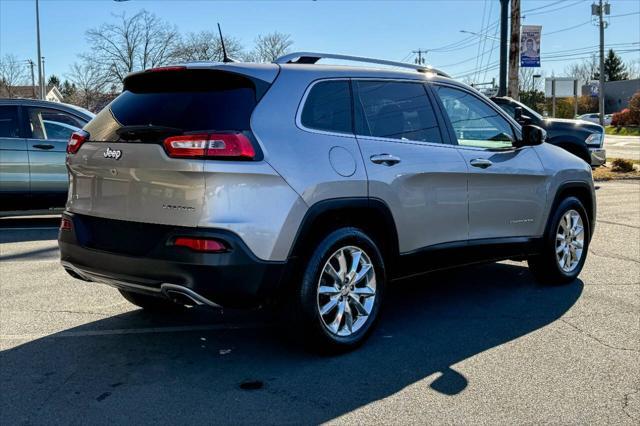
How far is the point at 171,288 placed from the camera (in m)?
3.89

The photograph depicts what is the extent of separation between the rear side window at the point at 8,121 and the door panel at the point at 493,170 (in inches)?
259

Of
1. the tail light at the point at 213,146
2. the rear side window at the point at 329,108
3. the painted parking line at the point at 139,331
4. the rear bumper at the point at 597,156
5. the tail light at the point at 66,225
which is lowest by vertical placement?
the painted parking line at the point at 139,331

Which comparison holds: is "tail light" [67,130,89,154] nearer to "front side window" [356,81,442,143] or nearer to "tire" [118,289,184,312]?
"tire" [118,289,184,312]

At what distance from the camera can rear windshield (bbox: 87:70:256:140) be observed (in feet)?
13.1

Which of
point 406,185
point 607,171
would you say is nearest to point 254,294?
point 406,185

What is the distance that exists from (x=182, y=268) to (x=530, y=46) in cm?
2013

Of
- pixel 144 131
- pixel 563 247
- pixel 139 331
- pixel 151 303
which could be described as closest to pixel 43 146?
pixel 151 303

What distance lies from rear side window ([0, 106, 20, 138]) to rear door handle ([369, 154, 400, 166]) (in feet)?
22.2

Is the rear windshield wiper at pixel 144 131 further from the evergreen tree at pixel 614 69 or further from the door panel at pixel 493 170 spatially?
the evergreen tree at pixel 614 69

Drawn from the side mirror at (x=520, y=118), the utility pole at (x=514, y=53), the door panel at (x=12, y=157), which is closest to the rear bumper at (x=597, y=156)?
the side mirror at (x=520, y=118)

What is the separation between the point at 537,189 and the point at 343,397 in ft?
10.2

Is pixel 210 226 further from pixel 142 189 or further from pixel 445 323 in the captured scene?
pixel 445 323

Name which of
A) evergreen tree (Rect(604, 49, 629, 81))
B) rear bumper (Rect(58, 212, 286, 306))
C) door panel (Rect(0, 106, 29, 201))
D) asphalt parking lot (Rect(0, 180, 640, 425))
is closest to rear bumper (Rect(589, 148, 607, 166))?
asphalt parking lot (Rect(0, 180, 640, 425))

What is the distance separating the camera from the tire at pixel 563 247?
20.3ft
